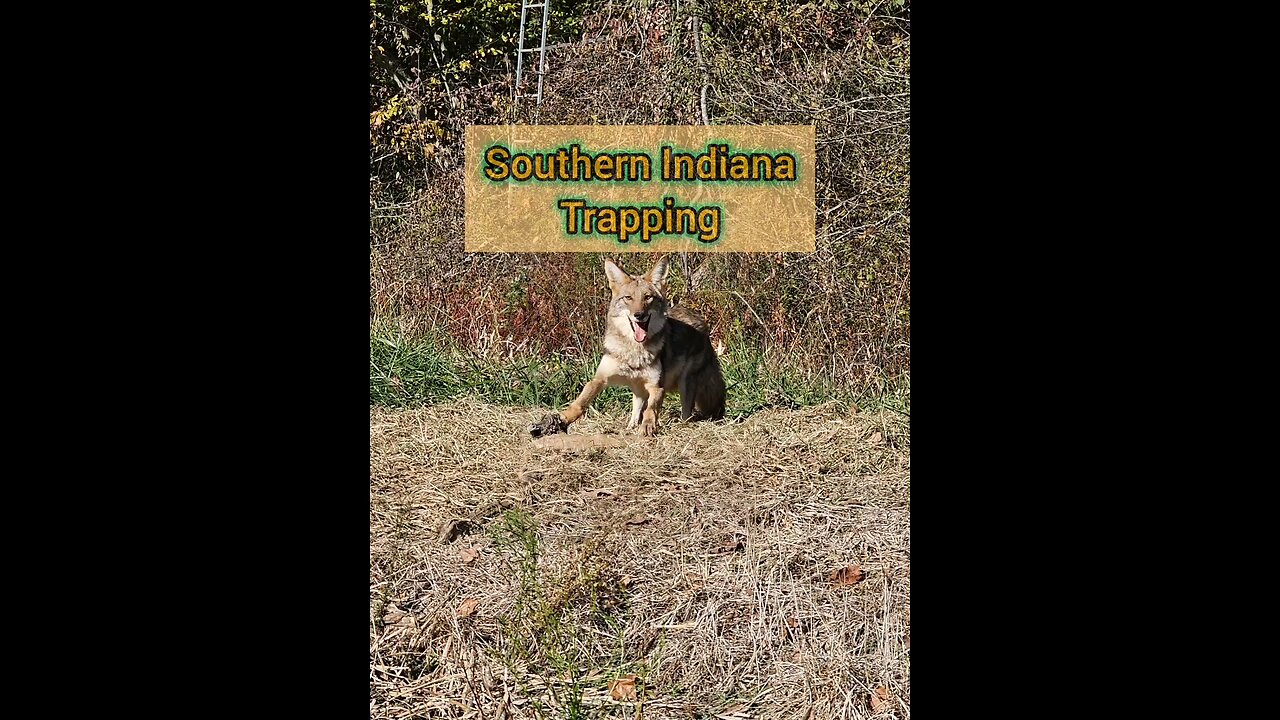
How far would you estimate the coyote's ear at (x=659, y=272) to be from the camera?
5.12 m

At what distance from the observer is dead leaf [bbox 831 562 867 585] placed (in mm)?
4195

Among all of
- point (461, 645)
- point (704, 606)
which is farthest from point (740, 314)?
point (461, 645)

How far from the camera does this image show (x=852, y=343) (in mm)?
6133

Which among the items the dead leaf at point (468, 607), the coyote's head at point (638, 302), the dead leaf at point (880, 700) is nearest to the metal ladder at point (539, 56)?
the coyote's head at point (638, 302)

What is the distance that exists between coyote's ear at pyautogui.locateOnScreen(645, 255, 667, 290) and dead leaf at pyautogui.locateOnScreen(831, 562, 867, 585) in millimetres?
1644

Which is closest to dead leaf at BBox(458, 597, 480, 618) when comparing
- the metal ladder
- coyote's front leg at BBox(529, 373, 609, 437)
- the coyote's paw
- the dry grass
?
the dry grass

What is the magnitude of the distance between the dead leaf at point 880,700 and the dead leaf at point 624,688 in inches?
32.5

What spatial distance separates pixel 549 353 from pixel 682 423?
103 centimetres

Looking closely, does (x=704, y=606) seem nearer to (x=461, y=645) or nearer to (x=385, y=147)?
(x=461, y=645)

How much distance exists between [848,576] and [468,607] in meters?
1.41

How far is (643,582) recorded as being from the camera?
4203 mm

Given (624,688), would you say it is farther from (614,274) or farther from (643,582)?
(614,274)

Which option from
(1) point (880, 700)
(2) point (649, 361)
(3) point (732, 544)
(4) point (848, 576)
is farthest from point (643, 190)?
(1) point (880, 700)

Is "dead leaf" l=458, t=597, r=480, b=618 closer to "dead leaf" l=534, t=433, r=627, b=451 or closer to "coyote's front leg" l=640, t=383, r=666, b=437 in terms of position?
"dead leaf" l=534, t=433, r=627, b=451
